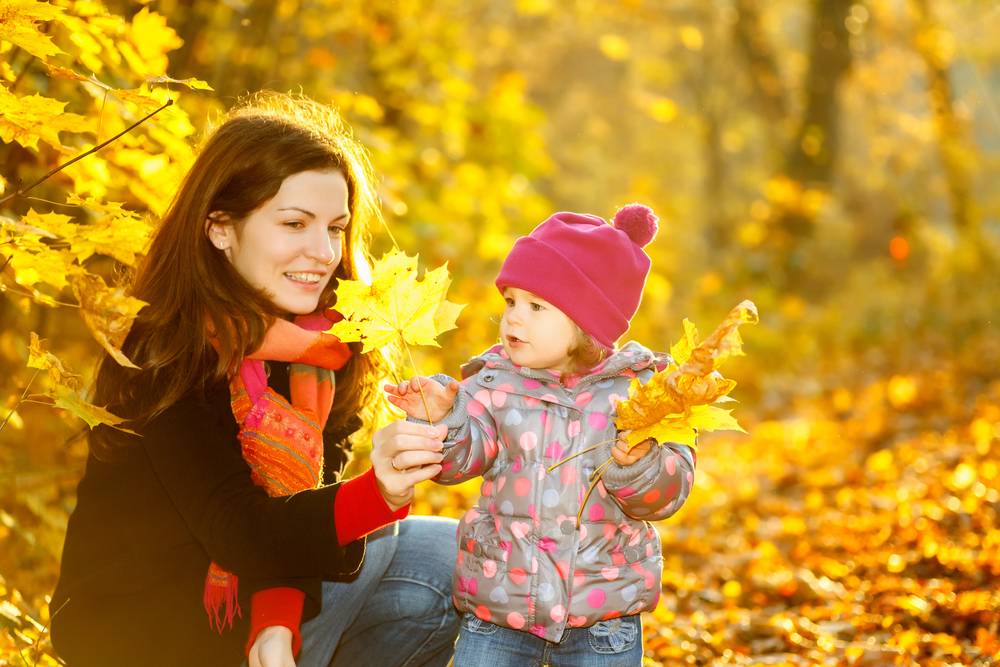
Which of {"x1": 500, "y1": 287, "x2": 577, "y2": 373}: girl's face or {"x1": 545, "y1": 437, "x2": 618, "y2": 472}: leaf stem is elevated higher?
{"x1": 500, "y1": 287, "x2": 577, "y2": 373}: girl's face

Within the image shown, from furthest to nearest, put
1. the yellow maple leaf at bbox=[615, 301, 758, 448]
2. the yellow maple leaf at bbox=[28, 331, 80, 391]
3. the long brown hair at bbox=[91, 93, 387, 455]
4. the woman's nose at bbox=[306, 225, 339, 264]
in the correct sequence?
the woman's nose at bbox=[306, 225, 339, 264]
the long brown hair at bbox=[91, 93, 387, 455]
the yellow maple leaf at bbox=[28, 331, 80, 391]
the yellow maple leaf at bbox=[615, 301, 758, 448]

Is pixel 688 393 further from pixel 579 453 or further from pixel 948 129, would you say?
pixel 948 129

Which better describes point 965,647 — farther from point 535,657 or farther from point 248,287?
point 248,287

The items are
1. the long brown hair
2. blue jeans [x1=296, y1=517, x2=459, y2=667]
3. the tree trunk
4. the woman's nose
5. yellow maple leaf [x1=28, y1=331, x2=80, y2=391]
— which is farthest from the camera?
the tree trunk

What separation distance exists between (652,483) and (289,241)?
103 centimetres

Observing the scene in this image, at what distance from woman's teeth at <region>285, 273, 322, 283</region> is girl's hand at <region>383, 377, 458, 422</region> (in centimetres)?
43

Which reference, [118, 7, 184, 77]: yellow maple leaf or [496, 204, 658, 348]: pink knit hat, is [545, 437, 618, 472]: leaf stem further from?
[118, 7, 184, 77]: yellow maple leaf

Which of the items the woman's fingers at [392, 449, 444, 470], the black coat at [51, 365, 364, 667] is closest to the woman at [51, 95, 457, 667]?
the black coat at [51, 365, 364, 667]

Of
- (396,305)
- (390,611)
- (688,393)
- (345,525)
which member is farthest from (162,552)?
(688,393)

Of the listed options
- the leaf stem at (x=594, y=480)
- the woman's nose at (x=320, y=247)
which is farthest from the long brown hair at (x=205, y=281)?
the leaf stem at (x=594, y=480)

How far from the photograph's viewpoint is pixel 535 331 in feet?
7.97

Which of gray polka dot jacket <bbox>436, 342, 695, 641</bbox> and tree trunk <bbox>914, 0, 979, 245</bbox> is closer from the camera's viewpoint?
gray polka dot jacket <bbox>436, 342, 695, 641</bbox>

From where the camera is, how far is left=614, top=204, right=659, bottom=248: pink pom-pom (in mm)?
2523

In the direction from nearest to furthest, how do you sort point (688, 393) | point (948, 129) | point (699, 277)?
→ point (688, 393)
point (948, 129)
point (699, 277)
